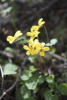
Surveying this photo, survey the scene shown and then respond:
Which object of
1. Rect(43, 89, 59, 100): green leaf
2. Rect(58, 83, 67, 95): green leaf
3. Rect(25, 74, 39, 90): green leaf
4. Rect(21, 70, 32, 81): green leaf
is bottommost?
Rect(43, 89, 59, 100): green leaf

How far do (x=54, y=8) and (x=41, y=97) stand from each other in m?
1.82

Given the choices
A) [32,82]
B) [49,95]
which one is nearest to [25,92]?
[32,82]

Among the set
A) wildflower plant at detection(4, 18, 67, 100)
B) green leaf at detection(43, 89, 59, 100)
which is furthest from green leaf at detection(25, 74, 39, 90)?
green leaf at detection(43, 89, 59, 100)

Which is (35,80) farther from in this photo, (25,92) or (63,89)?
(63,89)

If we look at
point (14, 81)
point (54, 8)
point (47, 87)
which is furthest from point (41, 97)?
point (54, 8)

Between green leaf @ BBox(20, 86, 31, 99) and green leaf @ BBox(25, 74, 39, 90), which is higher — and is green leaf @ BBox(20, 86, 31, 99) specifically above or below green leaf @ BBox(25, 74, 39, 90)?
below

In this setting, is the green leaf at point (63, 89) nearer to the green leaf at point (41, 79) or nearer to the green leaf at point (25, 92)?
the green leaf at point (41, 79)

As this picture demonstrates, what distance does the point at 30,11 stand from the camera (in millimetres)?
3166

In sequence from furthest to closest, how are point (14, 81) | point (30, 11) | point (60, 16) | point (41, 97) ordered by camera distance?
point (30, 11) < point (60, 16) < point (14, 81) < point (41, 97)

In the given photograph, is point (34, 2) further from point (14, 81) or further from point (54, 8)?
point (14, 81)

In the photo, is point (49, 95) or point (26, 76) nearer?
point (49, 95)

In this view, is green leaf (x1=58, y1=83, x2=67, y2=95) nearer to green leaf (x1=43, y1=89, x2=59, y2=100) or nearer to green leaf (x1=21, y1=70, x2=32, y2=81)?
green leaf (x1=43, y1=89, x2=59, y2=100)

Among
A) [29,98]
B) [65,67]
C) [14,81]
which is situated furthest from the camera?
[65,67]

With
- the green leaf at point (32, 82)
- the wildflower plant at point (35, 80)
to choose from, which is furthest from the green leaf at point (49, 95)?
the green leaf at point (32, 82)
